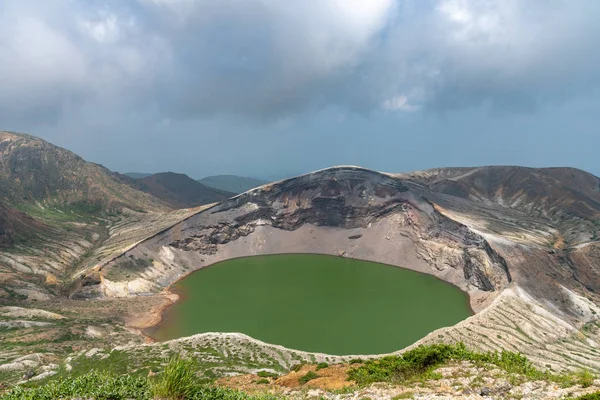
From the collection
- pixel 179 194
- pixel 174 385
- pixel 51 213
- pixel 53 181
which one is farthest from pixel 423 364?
pixel 179 194

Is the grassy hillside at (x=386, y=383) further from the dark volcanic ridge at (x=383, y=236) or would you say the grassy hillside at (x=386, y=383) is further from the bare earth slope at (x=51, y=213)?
the bare earth slope at (x=51, y=213)

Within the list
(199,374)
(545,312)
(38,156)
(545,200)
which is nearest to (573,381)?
(199,374)

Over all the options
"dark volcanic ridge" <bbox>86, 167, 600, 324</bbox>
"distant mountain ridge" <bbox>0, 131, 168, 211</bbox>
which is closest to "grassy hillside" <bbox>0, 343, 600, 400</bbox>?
"dark volcanic ridge" <bbox>86, 167, 600, 324</bbox>

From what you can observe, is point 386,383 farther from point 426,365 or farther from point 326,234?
point 326,234

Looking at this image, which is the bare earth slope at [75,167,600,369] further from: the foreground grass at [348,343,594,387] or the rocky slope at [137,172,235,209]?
the rocky slope at [137,172,235,209]

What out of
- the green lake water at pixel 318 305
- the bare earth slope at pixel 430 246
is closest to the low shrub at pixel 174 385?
the green lake water at pixel 318 305

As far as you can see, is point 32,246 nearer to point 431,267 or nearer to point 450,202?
point 431,267

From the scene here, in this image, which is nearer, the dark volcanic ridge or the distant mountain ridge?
the dark volcanic ridge
